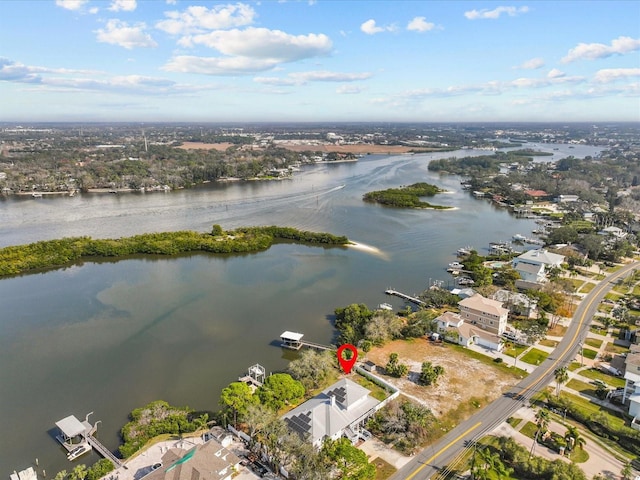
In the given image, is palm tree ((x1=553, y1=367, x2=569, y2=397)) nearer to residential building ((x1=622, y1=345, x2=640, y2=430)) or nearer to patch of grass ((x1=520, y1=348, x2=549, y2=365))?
patch of grass ((x1=520, y1=348, x2=549, y2=365))

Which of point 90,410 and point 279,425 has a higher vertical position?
point 279,425

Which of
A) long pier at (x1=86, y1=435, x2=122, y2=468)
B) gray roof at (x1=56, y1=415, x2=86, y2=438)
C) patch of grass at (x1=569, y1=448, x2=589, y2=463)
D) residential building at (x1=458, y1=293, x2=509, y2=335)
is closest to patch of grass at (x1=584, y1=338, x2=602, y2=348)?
residential building at (x1=458, y1=293, x2=509, y2=335)

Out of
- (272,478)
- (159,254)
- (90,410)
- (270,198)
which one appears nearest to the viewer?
(272,478)

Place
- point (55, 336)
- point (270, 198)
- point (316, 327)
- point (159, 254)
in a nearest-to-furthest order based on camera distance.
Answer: point (55, 336) → point (316, 327) → point (159, 254) → point (270, 198)

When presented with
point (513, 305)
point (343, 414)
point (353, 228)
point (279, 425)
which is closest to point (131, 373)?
point (279, 425)

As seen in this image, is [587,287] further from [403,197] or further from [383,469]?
[403,197]

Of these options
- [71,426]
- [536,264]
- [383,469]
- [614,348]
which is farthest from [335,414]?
[536,264]

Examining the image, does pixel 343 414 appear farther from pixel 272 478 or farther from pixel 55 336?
pixel 55 336
